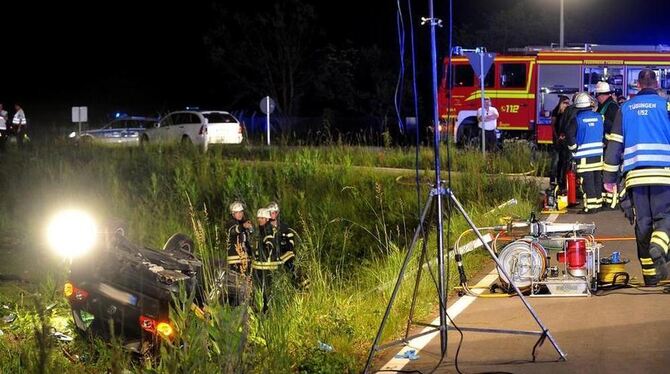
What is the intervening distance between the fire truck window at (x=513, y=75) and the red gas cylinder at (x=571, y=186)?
48.5 feet

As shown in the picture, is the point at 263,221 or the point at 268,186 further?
the point at 268,186

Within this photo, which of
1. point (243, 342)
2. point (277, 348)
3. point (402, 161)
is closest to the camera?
point (243, 342)

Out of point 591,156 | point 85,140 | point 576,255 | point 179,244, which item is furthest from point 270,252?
point 85,140

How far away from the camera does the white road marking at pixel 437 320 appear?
7.39m

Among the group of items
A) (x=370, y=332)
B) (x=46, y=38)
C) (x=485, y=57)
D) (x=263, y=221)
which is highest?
(x=46, y=38)

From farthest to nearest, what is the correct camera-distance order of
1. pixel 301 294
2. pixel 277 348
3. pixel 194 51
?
1. pixel 194 51
2. pixel 301 294
3. pixel 277 348

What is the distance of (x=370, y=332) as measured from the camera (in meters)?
8.20

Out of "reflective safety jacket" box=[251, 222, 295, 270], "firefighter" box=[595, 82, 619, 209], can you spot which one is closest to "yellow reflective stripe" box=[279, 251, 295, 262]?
"reflective safety jacket" box=[251, 222, 295, 270]

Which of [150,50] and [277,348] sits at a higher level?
[150,50]

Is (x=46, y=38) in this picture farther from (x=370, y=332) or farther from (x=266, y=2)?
(x=370, y=332)

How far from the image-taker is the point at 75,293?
8.17 m

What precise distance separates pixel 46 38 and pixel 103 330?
59.1 metres

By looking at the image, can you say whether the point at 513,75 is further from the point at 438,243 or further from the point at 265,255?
the point at 438,243

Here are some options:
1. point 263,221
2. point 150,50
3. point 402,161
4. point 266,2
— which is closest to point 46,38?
point 150,50
